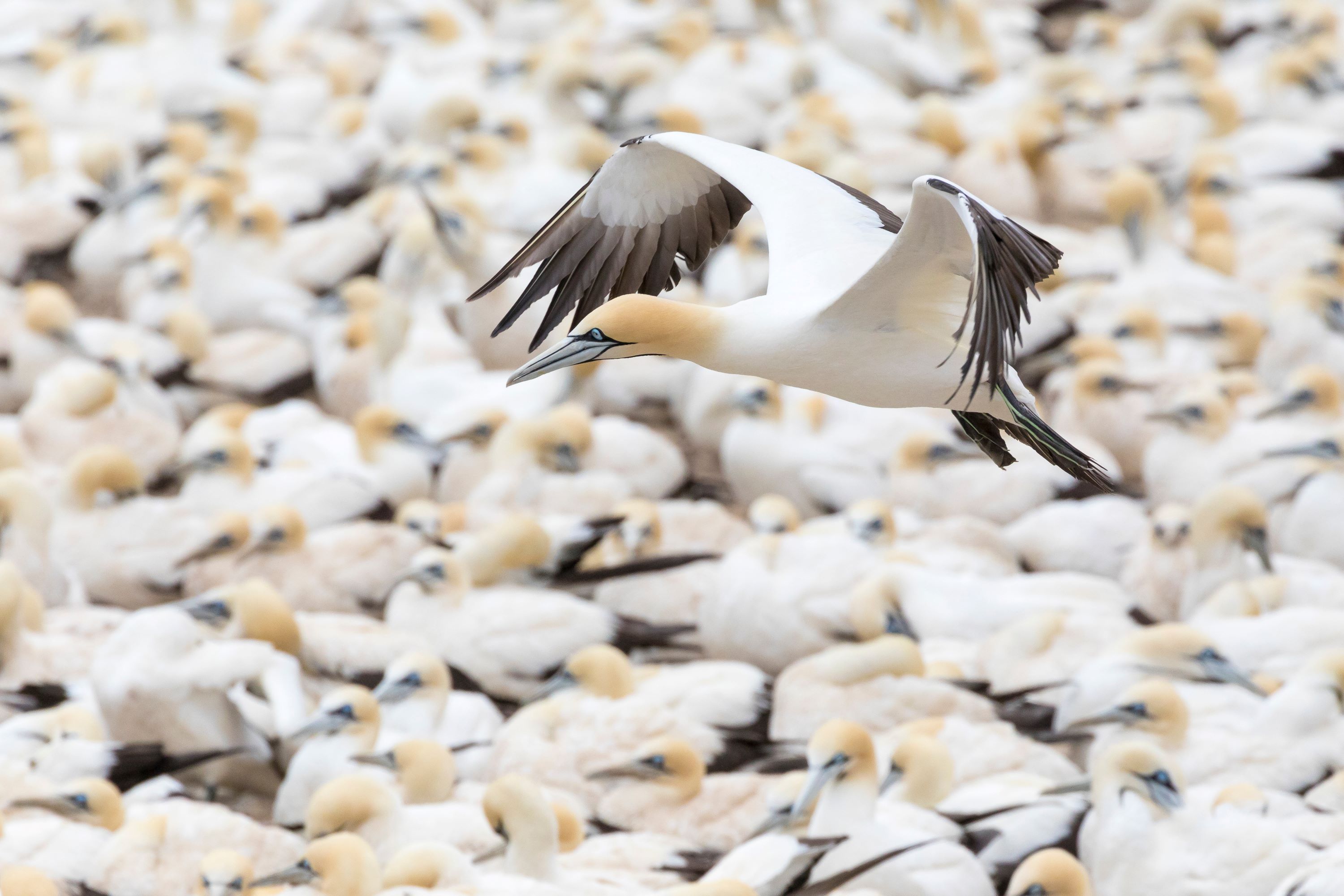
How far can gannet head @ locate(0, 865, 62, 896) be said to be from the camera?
560 cm

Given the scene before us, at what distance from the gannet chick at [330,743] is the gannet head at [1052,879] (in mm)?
2369

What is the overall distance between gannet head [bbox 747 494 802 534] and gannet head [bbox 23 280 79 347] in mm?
4137

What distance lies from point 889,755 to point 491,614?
200 cm

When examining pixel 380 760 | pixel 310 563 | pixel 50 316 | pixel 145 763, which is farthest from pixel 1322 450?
pixel 50 316

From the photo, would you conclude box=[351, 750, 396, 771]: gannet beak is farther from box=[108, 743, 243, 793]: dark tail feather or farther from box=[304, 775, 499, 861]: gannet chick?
box=[108, 743, 243, 793]: dark tail feather

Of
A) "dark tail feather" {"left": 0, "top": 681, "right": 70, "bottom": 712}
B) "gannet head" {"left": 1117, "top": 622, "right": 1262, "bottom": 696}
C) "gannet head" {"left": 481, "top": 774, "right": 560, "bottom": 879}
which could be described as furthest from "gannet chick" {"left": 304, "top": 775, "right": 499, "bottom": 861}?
"gannet head" {"left": 1117, "top": 622, "right": 1262, "bottom": 696}

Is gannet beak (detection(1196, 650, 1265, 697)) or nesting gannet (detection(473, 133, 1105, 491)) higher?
nesting gannet (detection(473, 133, 1105, 491))

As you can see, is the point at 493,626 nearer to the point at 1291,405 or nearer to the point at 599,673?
the point at 599,673

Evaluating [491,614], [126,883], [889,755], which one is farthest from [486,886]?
[491,614]

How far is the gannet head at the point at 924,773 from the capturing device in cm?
674

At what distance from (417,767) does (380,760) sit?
0.43ft

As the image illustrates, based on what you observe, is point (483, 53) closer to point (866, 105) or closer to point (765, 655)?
point (866, 105)

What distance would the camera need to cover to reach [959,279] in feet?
16.4

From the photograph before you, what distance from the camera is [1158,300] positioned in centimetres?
1161
